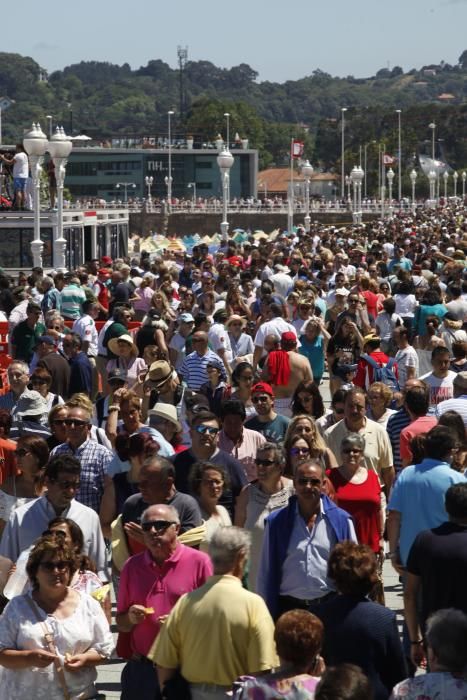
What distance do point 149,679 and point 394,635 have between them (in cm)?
108

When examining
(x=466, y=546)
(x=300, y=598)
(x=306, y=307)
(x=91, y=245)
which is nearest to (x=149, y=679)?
(x=300, y=598)

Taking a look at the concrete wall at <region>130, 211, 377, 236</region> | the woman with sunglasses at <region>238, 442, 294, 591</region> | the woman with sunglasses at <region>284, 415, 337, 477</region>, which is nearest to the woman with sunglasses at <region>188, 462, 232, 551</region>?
the woman with sunglasses at <region>238, 442, 294, 591</region>

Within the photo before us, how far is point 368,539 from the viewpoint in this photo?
823 cm

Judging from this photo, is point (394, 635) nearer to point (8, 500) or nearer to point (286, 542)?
point (286, 542)

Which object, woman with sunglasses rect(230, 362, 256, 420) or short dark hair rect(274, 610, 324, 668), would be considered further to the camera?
woman with sunglasses rect(230, 362, 256, 420)

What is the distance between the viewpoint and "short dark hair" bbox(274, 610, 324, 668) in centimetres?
530

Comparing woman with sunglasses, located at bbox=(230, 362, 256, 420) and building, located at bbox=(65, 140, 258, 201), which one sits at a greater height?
building, located at bbox=(65, 140, 258, 201)

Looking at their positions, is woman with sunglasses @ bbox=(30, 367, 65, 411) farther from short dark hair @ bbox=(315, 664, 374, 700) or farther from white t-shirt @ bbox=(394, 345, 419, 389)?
short dark hair @ bbox=(315, 664, 374, 700)

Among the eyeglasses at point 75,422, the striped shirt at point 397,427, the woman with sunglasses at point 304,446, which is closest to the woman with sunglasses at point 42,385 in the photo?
A: the eyeglasses at point 75,422

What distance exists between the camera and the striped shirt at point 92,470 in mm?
8844

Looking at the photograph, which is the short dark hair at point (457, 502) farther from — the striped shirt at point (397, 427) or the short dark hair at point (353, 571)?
the striped shirt at point (397, 427)

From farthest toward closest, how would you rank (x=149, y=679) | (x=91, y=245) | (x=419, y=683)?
(x=91, y=245) → (x=149, y=679) → (x=419, y=683)

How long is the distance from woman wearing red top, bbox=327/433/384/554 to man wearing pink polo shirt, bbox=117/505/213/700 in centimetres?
192

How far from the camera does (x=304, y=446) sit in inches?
344
